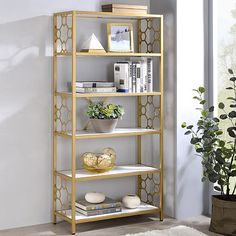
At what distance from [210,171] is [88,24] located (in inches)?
57.0

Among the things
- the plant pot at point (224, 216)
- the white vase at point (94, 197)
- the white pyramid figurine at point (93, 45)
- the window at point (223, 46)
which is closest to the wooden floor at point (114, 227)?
the plant pot at point (224, 216)

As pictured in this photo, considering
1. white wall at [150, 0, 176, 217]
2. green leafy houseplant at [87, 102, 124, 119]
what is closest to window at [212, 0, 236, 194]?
white wall at [150, 0, 176, 217]

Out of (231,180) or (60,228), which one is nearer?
(60,228)

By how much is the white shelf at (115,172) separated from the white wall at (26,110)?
25 cm

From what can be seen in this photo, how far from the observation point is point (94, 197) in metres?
4.08

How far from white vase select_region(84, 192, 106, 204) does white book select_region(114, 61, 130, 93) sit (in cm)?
80

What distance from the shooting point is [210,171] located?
3941 millimetres

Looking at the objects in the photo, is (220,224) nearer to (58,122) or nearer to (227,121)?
(227,121)

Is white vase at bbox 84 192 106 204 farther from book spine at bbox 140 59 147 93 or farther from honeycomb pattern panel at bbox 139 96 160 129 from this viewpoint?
book spine at bbox 140 59 147 93

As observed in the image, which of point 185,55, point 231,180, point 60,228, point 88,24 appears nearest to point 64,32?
point 88,24

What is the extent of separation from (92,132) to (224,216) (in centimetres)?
114

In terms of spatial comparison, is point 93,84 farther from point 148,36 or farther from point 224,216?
point 224,216

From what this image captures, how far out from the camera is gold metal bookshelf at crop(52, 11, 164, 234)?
387 cm

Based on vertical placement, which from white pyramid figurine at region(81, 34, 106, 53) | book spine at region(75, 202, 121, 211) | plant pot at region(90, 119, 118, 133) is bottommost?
book spine at region(75, 202, 121, 211)
